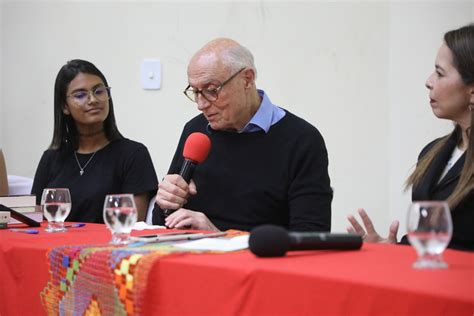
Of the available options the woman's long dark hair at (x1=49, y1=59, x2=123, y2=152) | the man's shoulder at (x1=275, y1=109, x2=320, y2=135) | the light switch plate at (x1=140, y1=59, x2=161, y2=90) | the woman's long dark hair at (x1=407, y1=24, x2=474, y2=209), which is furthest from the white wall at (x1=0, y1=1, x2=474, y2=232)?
the woman's long dark hair at (x1=407, y1=24, x2=474, y2=209)

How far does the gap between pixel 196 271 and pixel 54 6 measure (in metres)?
3.00

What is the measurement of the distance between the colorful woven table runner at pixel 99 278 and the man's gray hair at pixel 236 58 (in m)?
0.97

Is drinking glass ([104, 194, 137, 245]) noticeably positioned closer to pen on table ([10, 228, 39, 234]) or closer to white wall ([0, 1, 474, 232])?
pen on table ([10, 228, 39, 234])

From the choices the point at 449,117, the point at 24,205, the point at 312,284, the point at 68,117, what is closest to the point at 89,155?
the point at 68,117

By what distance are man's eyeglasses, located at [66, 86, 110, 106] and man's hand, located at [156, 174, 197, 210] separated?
104 centimetres

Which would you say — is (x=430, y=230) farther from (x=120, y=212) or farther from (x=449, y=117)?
(x=449, y=117)

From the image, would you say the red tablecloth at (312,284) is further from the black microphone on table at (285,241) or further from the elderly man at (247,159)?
the elderly man at (247,159)

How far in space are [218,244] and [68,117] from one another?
185cm

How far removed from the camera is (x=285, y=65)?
11.2 ft

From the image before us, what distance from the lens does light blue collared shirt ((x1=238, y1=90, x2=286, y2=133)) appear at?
243 centimetres

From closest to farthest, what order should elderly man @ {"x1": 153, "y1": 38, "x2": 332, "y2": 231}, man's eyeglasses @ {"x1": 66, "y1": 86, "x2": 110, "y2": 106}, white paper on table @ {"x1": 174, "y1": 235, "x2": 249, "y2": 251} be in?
white paper on table @ {"x1": 174, "y1": 235, "x2": 249, "y2": 251} → elderly man @ {"x1": 153, "y1": 38, "x2": 332, "y2": 231} → man's eyeglasses @ {"x1": 66, "y1": 86, "x2": 110, "y2": 106}

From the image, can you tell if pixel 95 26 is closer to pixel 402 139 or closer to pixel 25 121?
pixel 25 121

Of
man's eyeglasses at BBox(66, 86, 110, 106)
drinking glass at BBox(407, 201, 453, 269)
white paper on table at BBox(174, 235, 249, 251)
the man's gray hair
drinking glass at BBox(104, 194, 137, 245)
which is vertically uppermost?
the man's gray hair

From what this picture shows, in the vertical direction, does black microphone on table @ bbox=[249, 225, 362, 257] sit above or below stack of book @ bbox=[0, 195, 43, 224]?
above
